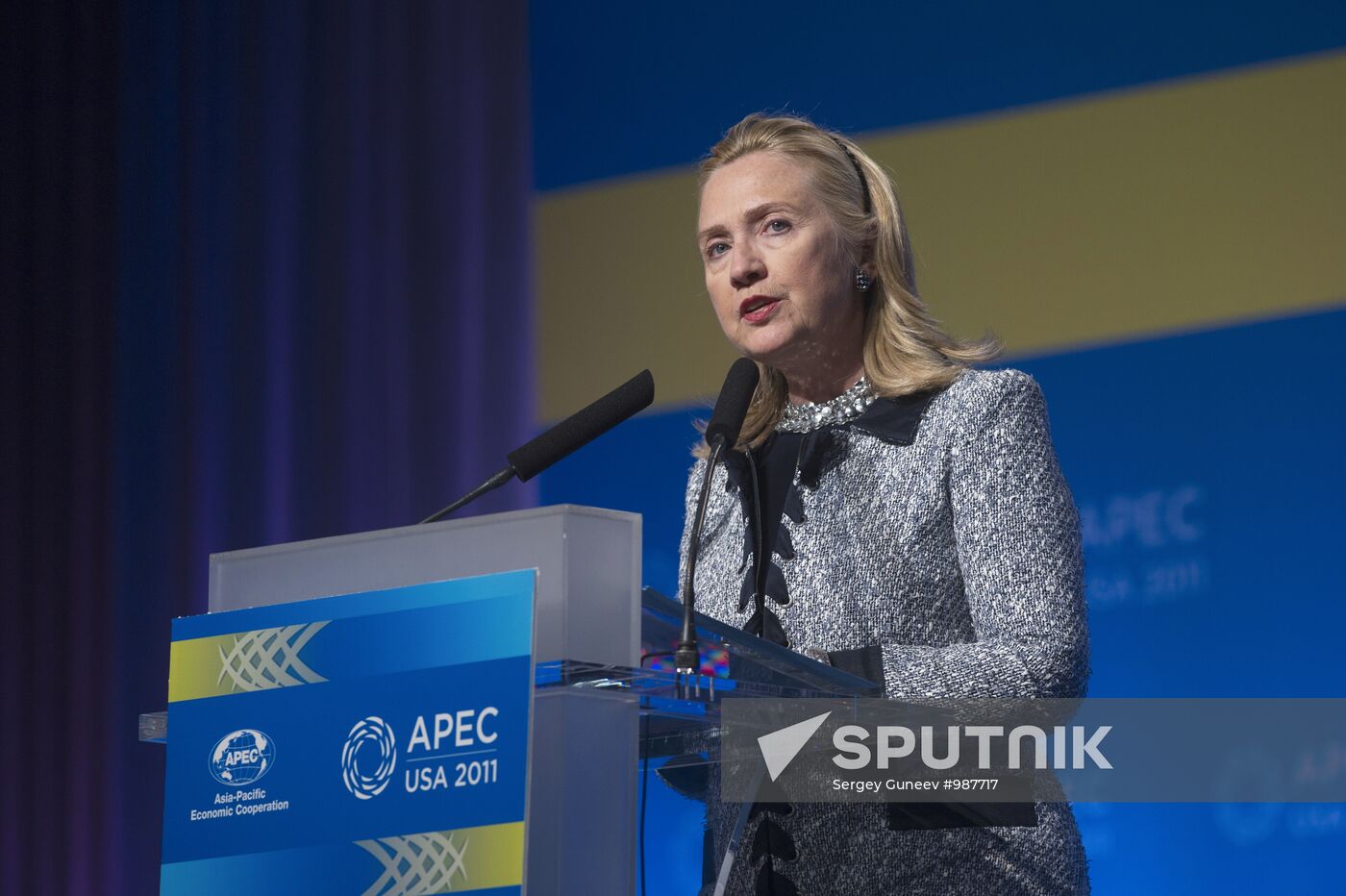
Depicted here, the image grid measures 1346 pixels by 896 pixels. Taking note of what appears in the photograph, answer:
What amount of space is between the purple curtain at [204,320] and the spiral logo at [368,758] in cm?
301

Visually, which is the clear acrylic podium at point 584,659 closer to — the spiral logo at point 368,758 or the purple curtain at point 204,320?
the spiral logo at point 368,758

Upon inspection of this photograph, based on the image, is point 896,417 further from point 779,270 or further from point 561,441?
point 561,441

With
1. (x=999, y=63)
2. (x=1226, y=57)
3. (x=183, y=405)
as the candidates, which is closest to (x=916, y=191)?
(x=999, y=63)

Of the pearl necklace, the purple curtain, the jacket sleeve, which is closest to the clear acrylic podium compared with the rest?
the jacket sleeve

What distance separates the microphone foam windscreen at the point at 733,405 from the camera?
5.54ft

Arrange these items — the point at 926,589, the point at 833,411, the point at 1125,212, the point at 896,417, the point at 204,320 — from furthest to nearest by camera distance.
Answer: the point at 204,320, the point at 1125,212, the point at 833,411, the point at 896,417, the point at 926,589

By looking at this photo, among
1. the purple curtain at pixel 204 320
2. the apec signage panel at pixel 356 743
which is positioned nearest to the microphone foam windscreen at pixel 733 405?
the apec signage panel at pixel 356 743

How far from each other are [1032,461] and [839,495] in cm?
23

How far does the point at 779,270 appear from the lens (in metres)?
1.99

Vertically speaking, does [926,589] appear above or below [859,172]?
below

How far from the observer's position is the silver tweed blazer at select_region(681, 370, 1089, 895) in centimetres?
163

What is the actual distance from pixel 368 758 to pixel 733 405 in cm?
62

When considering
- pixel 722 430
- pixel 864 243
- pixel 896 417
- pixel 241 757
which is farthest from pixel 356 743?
pixel 864 243

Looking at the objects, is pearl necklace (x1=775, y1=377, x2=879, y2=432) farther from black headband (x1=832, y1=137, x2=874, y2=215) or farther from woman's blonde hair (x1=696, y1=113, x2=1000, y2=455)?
black headband (x1=832, y1=137, x2=874, y2=215)
